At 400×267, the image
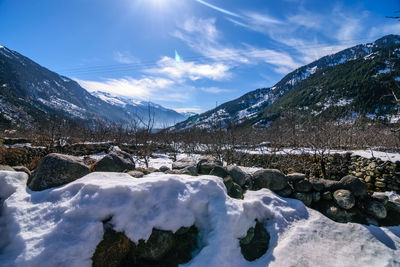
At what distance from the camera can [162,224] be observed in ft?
7.16

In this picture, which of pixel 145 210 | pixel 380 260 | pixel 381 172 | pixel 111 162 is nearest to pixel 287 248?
pixel 380 260

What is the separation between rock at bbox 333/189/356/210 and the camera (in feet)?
11.3

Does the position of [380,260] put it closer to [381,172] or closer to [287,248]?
[287,248]

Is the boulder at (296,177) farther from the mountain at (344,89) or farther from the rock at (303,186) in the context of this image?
the mountain at (344,89)

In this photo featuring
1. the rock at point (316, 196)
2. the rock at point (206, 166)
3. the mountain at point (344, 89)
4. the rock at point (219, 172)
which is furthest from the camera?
the mountain at point (344, 89)

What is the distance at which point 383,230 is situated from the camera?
10.6 feet

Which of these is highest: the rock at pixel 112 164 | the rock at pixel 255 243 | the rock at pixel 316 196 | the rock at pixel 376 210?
the rock at pixel 112 164

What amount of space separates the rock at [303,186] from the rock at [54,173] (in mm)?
3959

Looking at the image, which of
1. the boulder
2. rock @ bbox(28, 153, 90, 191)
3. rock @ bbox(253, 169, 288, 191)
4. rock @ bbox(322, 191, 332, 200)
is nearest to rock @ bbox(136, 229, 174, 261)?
rock @ bbox(28, 153, 90, 191)

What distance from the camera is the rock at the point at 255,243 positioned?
2445mm

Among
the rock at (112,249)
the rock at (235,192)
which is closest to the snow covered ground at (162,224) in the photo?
the rock at (112,249)

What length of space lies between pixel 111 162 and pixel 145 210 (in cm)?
189

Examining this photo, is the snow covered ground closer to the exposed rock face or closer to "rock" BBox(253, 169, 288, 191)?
the exposed rock face

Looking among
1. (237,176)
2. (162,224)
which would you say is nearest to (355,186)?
(237,176)
